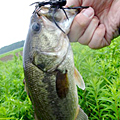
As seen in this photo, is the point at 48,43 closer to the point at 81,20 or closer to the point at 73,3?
the point at 81,20

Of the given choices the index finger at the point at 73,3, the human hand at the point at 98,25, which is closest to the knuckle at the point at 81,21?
the human hand at the point at 98,25

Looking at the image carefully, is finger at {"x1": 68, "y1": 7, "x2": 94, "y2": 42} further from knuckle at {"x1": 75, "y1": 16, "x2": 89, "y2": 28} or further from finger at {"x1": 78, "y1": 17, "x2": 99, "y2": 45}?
finger at {"x1": 78, "y1": 17, "x2": 99, "y2": 45}

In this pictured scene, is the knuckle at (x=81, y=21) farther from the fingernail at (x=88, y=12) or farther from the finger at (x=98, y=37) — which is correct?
the finger at (x=98, y=37)

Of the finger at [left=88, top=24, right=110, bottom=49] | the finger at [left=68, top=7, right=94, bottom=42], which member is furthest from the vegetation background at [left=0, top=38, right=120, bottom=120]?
the finger at [left=68, top=7, right=94, bottom=42]

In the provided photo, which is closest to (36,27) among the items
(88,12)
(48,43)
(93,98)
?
(48,43)

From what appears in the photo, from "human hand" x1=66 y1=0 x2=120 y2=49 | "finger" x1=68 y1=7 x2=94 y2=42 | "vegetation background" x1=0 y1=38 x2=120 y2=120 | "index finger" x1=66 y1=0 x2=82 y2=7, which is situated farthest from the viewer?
"vegetation background" x1=0 y1=38 x2=120 y2=120

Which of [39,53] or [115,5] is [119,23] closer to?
[115,5]

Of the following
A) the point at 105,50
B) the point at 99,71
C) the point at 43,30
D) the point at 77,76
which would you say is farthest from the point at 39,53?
the point at 105,50

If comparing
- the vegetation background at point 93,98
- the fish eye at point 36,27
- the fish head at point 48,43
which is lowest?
the vegetation background at point 93,98
